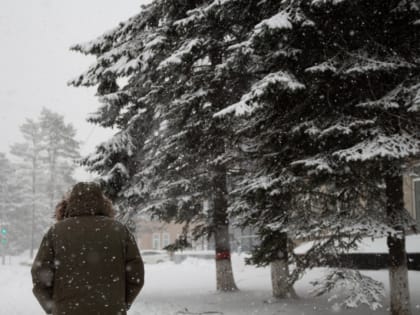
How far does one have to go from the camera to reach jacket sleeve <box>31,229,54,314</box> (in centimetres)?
377

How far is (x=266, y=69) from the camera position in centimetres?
981

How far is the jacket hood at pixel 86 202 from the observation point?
3.96m

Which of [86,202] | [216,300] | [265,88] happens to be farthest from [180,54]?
[86,202]

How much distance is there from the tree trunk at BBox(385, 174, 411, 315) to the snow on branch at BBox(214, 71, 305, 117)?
245cm

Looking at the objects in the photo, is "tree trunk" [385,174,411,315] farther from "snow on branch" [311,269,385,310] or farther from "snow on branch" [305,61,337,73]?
"snow on branch" [305,61,337,73]

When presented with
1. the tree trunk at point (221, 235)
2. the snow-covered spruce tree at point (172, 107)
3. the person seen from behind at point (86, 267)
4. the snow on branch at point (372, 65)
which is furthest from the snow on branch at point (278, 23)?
the tree trunk at point (221, 235)

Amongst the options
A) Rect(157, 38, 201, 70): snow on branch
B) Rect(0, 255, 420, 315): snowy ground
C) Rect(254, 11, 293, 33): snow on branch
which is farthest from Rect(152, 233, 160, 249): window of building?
Rect(254, 11, 293, 33): snow on branch

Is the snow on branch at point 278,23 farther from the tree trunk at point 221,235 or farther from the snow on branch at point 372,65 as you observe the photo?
the tree trunk at point 221,235

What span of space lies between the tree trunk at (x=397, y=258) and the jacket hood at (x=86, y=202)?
6.09m

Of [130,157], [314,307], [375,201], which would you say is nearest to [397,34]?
[375,201]

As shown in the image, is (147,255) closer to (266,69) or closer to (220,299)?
(220,299)

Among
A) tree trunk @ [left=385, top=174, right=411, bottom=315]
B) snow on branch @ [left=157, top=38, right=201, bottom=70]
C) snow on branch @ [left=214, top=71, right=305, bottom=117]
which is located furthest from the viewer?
snow on branch @ [left=157, top=38, right=201, bottom=70]

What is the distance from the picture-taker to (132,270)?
391 cm

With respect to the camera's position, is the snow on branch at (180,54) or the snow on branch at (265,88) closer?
the snow on branch at (265,88)
